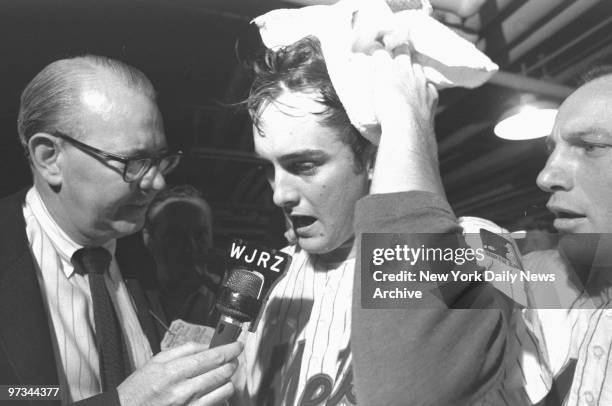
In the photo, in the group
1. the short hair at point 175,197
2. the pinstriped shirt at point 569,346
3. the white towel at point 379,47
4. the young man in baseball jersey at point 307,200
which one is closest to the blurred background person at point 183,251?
the short hair at point 175,197

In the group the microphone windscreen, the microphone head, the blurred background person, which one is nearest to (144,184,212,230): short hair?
the blurred background person

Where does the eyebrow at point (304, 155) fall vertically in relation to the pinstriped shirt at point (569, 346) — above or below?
above

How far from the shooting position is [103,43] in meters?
0.98

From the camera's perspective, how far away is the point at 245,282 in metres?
0.69

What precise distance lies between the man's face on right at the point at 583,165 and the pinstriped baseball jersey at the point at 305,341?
35 cm

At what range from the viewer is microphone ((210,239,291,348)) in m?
→ 0.67

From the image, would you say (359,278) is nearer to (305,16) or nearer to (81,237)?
(305,16)

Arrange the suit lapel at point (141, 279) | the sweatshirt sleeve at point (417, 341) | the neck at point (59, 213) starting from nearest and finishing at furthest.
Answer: the sweatshirt sleeve at point (417, 341)
the neck at point (59, 213)
the suit lapel at point (141, 279)

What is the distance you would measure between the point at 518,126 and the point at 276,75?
53 centimetres

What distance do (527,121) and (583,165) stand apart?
0.31 metres

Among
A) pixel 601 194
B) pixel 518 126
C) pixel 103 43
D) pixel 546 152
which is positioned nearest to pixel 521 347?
pixel 601 194

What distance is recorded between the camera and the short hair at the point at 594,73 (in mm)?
834

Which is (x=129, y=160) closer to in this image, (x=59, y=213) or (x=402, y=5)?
(x=59, y=213)

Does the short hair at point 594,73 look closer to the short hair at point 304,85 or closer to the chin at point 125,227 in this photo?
the short hair at point 304,85
